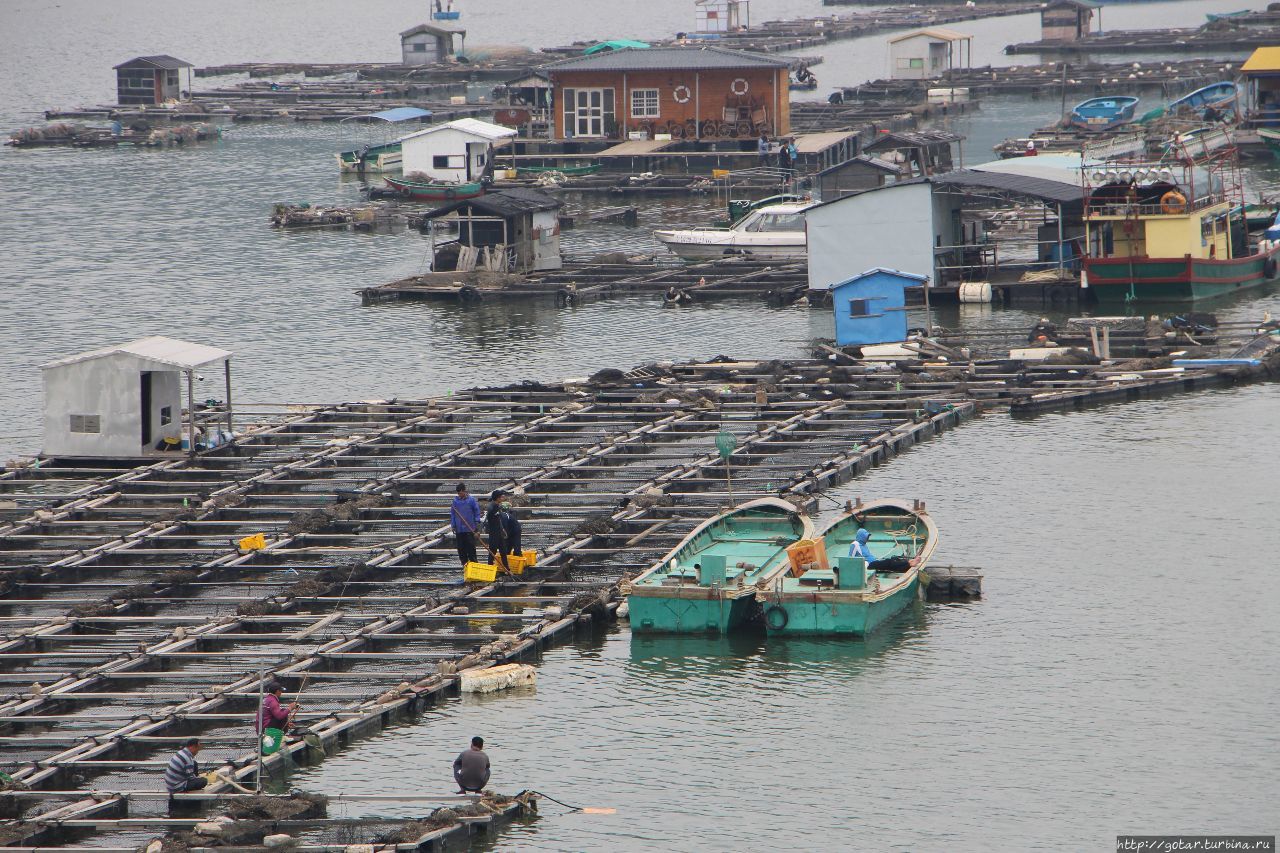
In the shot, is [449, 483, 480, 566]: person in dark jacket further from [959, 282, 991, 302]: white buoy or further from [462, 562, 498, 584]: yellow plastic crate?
[959, 282, 991, 302]: white buoy

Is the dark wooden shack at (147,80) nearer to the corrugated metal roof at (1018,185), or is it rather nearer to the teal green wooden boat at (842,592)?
the corrugated metal roof at (1018,185)

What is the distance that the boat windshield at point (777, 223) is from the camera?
6744cm

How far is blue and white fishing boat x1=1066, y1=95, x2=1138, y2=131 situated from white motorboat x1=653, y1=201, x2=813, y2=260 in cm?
3368

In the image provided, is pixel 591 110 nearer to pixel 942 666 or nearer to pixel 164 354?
pixel 164 354

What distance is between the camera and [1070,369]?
154 ft

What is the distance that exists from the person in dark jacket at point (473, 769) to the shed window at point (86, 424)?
66.7ft

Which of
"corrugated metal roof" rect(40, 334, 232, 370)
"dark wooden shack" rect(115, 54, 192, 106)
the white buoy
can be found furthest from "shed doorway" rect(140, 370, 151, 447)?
"dark wooden shack" rect(115, 54, 192, 106)

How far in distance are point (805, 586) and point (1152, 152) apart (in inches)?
1650

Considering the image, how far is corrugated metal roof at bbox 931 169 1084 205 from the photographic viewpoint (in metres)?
58.4

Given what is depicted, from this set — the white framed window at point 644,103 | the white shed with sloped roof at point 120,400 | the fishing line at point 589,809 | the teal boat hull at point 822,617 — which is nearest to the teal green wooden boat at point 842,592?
the teal boat hull at point 822,617

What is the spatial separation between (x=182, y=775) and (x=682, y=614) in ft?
29.8

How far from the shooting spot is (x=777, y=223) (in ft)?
222

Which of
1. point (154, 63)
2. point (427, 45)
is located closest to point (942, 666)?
point (154, 63)

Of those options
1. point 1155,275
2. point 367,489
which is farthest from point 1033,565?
point 1155,275
